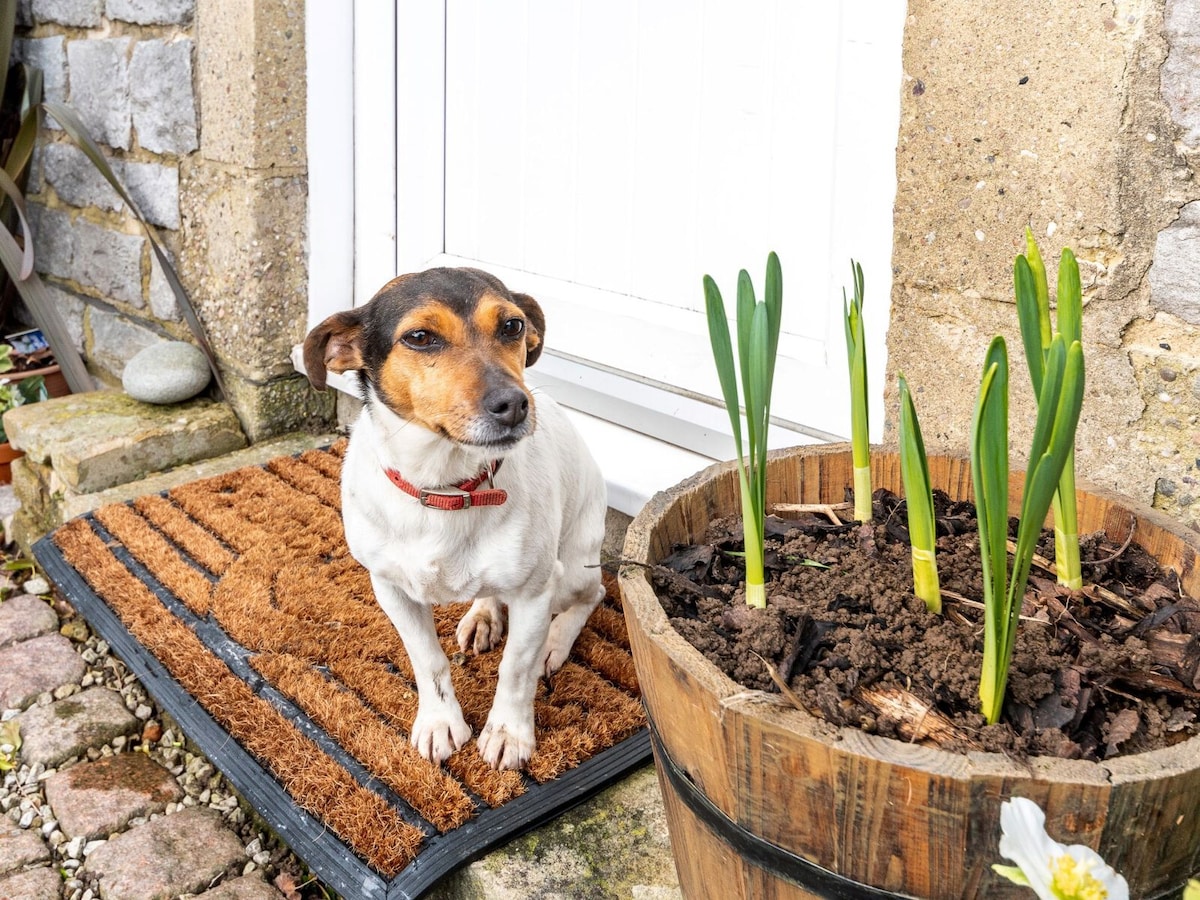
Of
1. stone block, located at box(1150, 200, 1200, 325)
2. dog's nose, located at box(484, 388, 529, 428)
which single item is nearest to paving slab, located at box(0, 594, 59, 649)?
dog's nose, located at box(484, 388, 529, 428)

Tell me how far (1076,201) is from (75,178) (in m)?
3.75

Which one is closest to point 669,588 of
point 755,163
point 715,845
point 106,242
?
point 715,845

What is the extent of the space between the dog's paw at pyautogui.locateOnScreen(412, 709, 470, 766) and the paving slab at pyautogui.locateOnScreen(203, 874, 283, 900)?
1.24 ft

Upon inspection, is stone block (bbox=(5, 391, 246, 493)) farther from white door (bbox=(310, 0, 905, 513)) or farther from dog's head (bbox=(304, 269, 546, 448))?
dog's head (bbox=(304, 269, 546, 448))

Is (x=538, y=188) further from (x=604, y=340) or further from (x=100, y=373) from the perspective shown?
(x=100, y=373)

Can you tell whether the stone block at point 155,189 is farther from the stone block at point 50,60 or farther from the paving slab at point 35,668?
the paving slab at point 35,668

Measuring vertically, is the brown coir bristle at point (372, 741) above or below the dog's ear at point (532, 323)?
below

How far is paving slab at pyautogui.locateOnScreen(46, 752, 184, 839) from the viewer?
7.23 ft

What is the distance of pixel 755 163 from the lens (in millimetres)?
2549

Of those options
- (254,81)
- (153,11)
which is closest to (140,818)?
(254,81)

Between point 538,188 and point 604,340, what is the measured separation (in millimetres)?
520

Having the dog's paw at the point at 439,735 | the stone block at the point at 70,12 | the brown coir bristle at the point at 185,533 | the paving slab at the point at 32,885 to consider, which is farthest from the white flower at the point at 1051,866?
the stone block at the point at 70,12

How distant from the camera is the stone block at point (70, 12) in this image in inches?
151

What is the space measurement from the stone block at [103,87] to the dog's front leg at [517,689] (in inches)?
110
